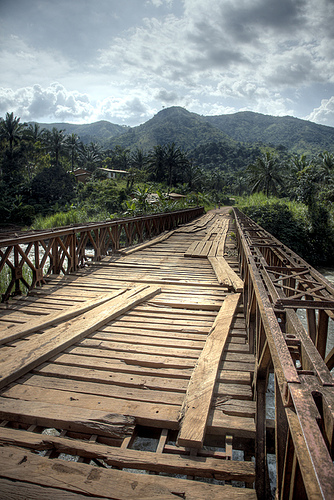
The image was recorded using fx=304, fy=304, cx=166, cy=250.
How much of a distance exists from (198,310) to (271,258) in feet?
7.22

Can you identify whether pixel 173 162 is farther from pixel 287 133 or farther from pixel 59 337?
pixel 287 133

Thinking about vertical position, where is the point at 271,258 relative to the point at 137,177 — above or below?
below

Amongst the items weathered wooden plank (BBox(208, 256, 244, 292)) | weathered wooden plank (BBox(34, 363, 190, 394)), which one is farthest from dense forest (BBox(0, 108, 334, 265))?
weathered wooden plank (BBox(34, 363, 190, 394))

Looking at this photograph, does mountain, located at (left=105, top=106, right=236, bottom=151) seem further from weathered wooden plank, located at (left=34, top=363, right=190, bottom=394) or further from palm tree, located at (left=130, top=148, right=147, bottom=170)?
weathered wooden plank, located at (left=34, top=363, right=190, bottom=394)

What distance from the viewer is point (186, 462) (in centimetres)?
177

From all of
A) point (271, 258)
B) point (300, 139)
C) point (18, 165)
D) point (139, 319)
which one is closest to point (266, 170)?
point (18, 165)

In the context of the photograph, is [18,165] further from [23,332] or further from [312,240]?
[23,332]

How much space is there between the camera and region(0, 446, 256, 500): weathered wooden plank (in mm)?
1568

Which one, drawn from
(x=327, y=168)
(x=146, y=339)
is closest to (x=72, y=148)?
(x=327, y=168)

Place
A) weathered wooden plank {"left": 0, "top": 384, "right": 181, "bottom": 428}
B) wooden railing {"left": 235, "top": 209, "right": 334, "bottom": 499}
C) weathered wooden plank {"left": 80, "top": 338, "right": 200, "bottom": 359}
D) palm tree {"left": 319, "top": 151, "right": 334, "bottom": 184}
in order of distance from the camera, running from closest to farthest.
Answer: wooden railing {"left": 235, "top": 209, "right": 334, "bottom": 499} → weathered wooden plank {"left": 0, "top": 384, "right": 181, "bottom": 428} → weathered wooden plank {"left": 80, "top": 338, "right": 200, "bottom": 359} → palm tree {"left": 319, "top": 151, "right": 334, "bottom": 184}

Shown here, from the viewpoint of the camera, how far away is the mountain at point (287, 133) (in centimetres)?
13738

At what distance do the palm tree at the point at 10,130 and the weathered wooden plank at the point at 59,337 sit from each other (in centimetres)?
4634

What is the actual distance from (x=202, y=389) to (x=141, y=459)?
28.3 inches

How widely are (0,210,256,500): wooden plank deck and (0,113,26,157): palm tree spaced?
4668 cm
